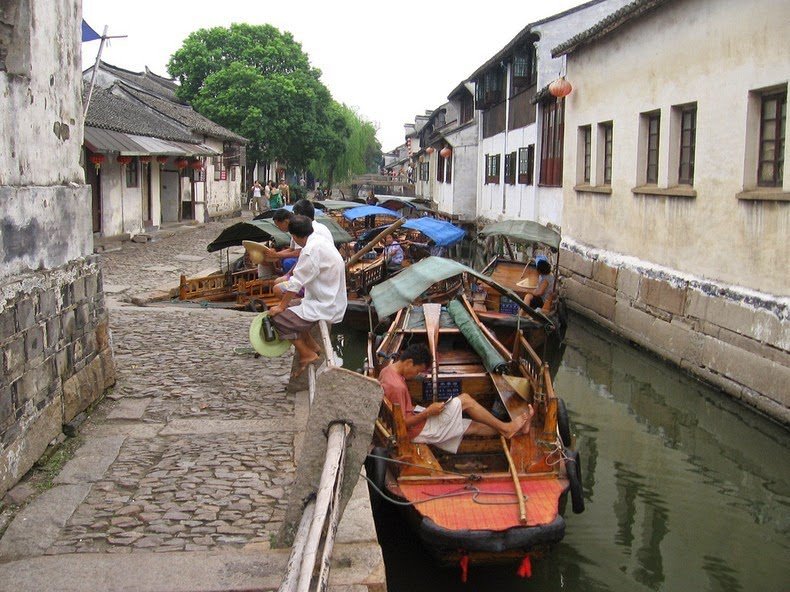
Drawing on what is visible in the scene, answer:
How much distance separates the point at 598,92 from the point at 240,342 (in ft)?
30.9

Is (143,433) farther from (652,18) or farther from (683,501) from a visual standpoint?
(652,18)

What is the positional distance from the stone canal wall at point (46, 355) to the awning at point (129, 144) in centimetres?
1109

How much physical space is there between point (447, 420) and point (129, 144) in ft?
50.5

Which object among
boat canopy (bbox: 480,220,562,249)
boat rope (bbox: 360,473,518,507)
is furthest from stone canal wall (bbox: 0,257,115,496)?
boat canopy (bbox: 480,220,562,249)

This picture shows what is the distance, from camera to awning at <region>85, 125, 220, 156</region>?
17.3 meters

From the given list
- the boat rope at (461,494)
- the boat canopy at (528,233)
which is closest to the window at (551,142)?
the boat canopy at (528,233)

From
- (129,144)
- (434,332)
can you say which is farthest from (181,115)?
(434,332)

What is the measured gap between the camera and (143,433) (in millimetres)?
6434

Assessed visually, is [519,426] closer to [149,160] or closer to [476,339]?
[476,339]

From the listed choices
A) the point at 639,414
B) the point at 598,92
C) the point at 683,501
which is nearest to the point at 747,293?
the point at 639,414

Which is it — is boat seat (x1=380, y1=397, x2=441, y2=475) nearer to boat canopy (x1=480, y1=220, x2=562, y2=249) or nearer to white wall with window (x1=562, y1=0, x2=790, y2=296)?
white wall with window (x1=562, y1=0, x2=790, y2=296)

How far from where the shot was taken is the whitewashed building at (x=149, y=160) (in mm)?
19688

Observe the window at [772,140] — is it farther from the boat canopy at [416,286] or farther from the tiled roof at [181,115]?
the tiled roof at [181,115]

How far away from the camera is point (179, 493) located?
531 cm
